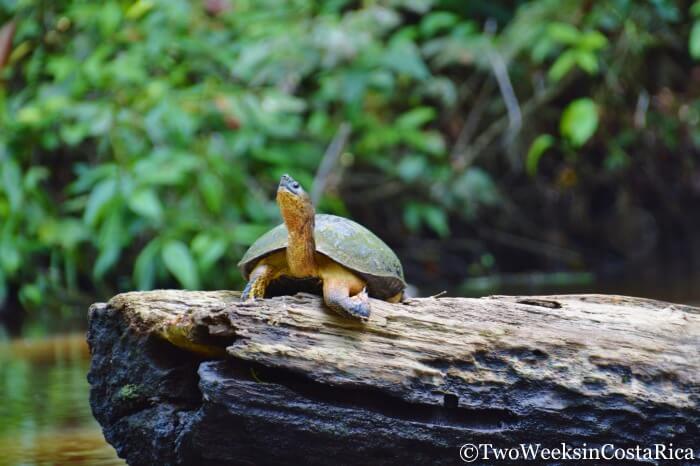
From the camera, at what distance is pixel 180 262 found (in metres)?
5.13

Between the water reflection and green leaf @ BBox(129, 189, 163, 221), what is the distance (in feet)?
2.64

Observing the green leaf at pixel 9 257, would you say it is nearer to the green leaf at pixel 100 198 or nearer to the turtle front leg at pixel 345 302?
the green leaf at pixel 100 198

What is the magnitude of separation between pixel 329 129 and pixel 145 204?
2161 millimetres

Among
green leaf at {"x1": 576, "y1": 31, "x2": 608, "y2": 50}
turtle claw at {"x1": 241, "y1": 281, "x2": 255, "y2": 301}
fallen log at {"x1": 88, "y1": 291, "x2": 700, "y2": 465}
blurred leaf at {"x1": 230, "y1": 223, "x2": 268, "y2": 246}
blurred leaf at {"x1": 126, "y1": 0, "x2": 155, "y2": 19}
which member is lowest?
blurred leaf at {"x1": 230, "y1": 223, "x2": 268, "y2": 246}

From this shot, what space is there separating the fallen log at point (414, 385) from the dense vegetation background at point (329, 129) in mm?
3200

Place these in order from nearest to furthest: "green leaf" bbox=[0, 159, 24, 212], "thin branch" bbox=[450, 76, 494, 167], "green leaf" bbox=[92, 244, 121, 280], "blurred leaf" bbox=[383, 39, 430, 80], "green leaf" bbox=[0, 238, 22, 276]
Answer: "green leaf" bbox=[92, 244, 121, 280]
"green leaf" bbox=[0, 238, 22, 276]
"green leaf" bbox=[0, 159, 24, 212]
"blurred leaf" bbox=[383, 39, 430, 80]
"thin branch" bbox=[450, 76, 494, 167]

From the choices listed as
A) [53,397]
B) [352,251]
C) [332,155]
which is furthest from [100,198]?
[352,251]

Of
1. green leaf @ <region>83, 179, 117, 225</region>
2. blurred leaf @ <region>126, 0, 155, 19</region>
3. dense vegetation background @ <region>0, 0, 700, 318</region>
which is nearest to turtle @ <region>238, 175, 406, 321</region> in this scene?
dense vegetation background @ <region>0, 0, 700, 318</region>

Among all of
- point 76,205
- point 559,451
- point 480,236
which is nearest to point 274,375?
point 559,451

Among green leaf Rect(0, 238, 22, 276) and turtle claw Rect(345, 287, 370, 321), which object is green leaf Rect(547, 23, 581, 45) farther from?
turtle claw Rect(345, 287, 370, 321)

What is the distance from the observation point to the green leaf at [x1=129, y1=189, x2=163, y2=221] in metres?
5.02

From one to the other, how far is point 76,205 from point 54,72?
912 millimetres

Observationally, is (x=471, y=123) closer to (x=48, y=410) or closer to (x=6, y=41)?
(x=6, y=41)

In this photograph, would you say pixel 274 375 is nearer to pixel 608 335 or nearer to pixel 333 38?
pixel 608 335
